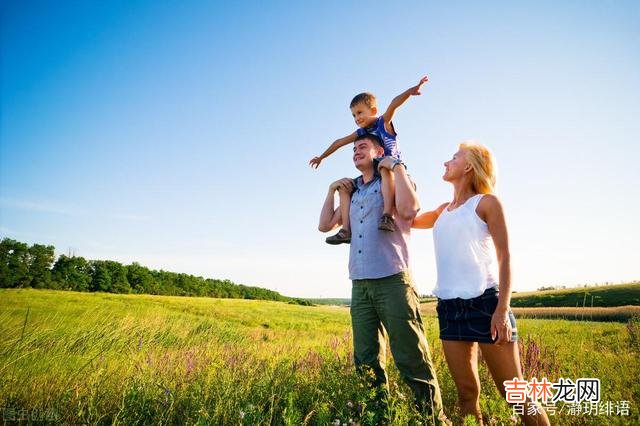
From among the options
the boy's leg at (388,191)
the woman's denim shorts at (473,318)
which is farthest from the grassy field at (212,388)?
the boy's leg at (388,191)

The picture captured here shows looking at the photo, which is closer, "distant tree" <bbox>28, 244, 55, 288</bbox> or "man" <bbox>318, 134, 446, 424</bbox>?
"man" <bbox>318, 134, 446, 424</bbox>

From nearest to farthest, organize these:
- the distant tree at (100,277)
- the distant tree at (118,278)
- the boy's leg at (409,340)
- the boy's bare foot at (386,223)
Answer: the boy's leg at (409,340) → the boy's bare foot at (386,223) → the distant tree at (100,277) → the distant tree at (118,278)

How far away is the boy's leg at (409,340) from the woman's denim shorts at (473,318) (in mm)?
282

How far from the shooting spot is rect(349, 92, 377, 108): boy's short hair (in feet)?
15.3

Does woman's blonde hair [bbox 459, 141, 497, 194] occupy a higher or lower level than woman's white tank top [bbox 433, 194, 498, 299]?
higher

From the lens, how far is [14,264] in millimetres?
41875

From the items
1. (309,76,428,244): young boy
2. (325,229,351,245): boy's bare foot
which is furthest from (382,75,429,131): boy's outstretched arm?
(325,229,351,245): boy's bare foot

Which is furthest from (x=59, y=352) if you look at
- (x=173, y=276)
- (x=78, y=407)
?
(x=173, y=276)

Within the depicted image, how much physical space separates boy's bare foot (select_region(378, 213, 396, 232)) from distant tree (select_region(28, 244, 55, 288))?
2215 inches

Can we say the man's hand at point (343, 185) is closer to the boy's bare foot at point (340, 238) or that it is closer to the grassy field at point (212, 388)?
the boy's bare foot at point (340, 238)

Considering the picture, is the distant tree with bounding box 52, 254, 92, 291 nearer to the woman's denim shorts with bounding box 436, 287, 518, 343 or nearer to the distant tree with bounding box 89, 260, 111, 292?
the distant tree with bounding box 89, 260, 111, 292

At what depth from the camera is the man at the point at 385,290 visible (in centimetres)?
280

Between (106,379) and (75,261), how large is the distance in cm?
5936

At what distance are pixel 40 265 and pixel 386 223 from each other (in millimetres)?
57931
